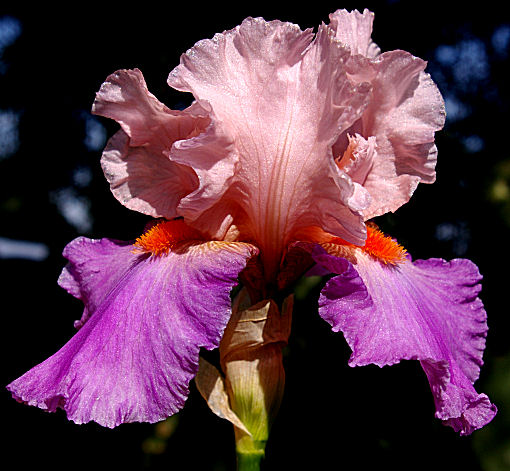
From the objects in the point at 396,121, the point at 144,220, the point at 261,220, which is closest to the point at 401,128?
the point at 396,121

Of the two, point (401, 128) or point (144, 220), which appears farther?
point (144, 220)

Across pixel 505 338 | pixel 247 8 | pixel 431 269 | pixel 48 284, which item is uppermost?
pixel 247 8

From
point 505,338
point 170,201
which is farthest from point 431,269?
point 505,338

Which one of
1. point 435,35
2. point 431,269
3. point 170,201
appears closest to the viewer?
point 170,201

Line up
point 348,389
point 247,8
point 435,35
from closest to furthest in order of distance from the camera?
point 348,389, point 247,8, point 435,35

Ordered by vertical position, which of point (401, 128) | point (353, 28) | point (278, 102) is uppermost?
point (353, 28)

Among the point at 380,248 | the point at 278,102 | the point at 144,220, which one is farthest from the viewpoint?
the point at 144,220

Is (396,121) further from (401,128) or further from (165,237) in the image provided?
(165,237)

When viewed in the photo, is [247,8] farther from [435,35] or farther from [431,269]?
[431,269]
